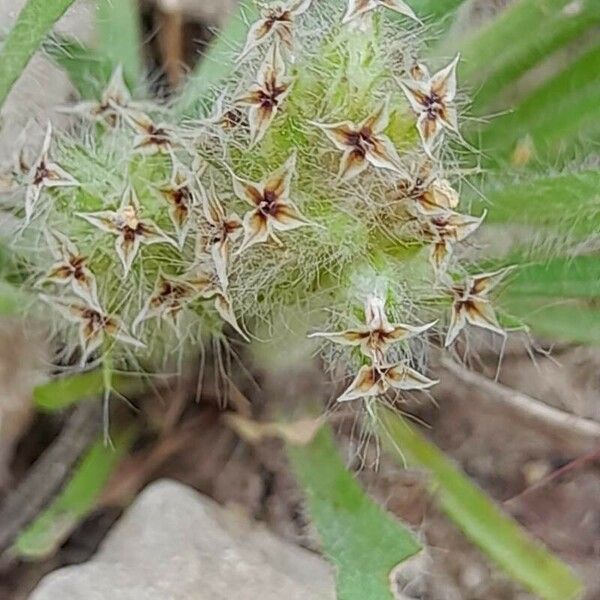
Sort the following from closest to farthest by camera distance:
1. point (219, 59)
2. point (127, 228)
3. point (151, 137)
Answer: point (127, 228)
point (151, 137)
point (219, 59)

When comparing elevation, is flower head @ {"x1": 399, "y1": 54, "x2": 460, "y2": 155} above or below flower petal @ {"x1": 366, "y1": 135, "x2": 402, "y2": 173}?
above

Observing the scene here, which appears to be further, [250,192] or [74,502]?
[74,502]

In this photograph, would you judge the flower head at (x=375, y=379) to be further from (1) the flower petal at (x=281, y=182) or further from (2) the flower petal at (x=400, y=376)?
(1) the flower petal at (x=281, y=182)

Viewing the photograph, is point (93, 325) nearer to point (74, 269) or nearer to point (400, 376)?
point (74, 269)

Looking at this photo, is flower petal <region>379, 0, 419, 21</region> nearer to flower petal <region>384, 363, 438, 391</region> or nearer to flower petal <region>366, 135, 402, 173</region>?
flower petal <region>366, 135, 402, 173</region>

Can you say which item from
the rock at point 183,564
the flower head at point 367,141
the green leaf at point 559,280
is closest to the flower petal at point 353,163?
the flower head at point 367,141

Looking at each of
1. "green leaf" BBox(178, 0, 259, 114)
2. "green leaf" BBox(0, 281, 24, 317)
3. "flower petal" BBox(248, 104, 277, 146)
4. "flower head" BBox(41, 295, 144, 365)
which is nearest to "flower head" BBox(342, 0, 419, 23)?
"flower petal" BBox(248, 104, 277, 146)

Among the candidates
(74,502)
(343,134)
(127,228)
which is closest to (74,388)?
(74,502)
